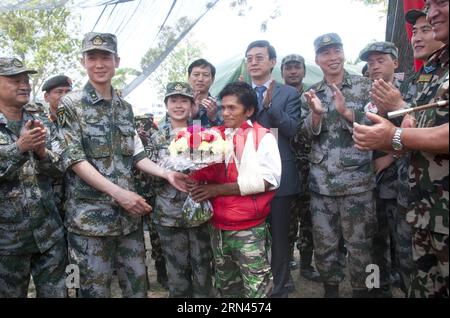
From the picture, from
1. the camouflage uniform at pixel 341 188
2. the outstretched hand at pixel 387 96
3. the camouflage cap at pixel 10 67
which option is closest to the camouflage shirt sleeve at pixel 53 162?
the camouflage cap at pixel 10 67

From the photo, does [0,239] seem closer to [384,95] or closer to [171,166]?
[171,166]

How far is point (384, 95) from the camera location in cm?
260

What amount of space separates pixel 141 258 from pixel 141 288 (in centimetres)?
23

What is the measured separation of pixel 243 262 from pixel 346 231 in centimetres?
126

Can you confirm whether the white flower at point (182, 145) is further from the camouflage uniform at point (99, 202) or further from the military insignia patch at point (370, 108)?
the military insignia patch at point (370, 108)

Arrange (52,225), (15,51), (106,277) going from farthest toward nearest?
(15,51)
(52,225)
(106,277)

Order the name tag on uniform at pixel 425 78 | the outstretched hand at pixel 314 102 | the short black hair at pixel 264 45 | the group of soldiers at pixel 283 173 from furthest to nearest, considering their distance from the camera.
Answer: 1. the short black hair at pixel 264 45
2. the outstretched hand at pixel 314 102
3. the name tag on uniform at pixel 425 78
4. the group of soldiers at pixel 283 173

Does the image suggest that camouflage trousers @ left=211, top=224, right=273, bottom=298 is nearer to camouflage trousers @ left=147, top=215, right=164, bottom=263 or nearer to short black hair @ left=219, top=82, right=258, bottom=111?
short black hair @ left=219, top=82, right=258, bottom=111

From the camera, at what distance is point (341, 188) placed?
3.53m

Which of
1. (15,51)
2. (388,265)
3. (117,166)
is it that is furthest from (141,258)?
(15,51)

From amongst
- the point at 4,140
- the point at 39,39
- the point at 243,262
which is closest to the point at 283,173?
the point at 243,262

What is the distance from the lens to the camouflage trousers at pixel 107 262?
285 cm

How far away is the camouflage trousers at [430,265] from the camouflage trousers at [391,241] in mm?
1375

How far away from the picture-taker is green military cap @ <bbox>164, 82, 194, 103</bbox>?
12.2 feet
